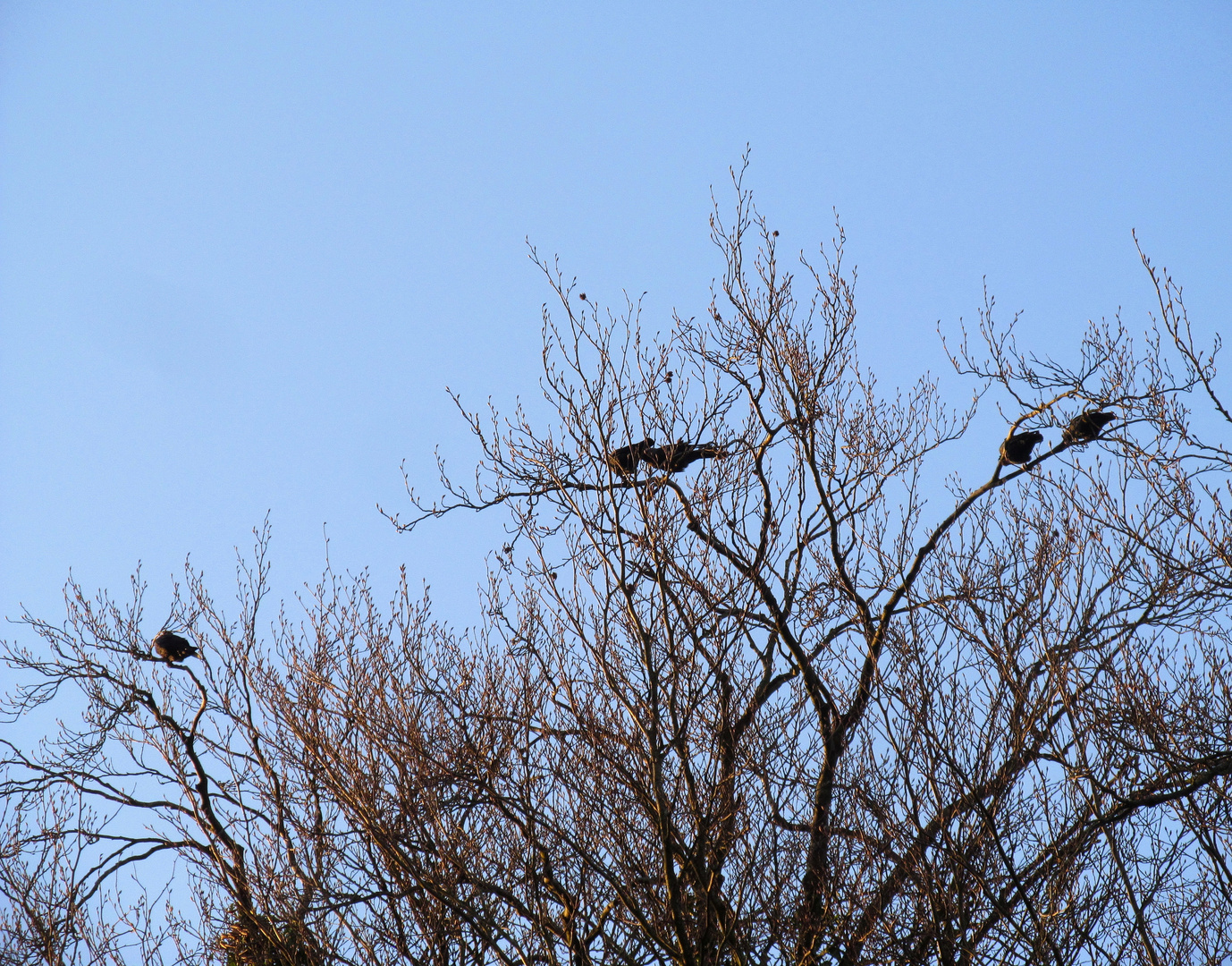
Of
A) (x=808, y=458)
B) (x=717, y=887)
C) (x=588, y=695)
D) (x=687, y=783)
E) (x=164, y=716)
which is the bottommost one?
(x=717, y=887)

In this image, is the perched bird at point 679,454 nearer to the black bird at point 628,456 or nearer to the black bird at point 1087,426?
the black bird at point 628,456

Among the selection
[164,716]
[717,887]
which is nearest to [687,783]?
[717,887]

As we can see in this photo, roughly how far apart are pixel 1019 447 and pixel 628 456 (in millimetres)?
3217

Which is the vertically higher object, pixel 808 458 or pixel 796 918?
pixel 808 458

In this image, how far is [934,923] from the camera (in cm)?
554

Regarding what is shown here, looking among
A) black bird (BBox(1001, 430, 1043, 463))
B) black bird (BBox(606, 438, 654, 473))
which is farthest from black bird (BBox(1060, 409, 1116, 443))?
black bird (BBox(606, 438, 654, 473))

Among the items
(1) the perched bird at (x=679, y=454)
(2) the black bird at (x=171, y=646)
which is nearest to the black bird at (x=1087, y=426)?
(1) the perched bird at (x=679, y=454)

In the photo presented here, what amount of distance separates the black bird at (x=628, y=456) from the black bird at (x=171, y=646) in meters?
5.20

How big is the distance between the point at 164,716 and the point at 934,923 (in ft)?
21.6

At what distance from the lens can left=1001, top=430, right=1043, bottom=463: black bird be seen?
7.16 m

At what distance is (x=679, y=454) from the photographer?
18.9 ft

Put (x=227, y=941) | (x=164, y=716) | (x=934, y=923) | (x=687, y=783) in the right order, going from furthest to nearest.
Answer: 1. (x=164, y=716)
2. (x=227, y=941)
3. (x=934, y=923)
4. (x=687, y=783)

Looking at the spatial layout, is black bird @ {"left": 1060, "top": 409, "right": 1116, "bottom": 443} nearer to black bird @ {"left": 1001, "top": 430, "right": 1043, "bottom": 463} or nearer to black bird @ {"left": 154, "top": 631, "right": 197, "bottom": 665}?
black bird @ {"left": 1001, "top": 430, "right": 1043, "bottom": 463}

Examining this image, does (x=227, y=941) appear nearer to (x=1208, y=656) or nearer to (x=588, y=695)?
(x=588, y=695)
